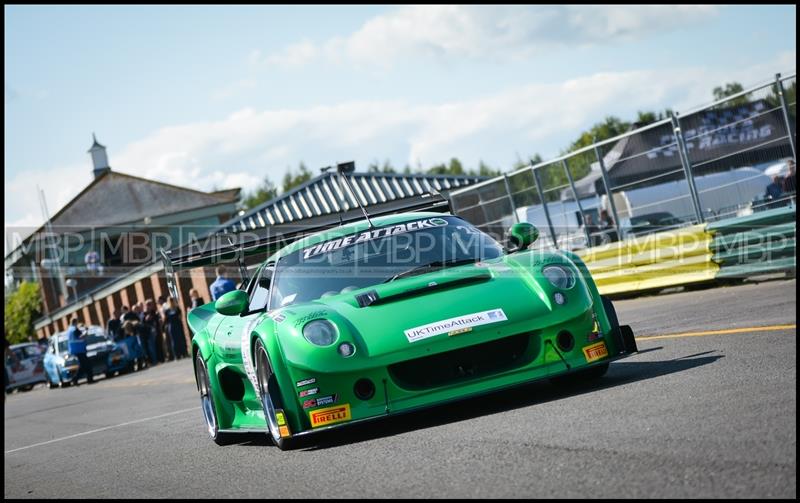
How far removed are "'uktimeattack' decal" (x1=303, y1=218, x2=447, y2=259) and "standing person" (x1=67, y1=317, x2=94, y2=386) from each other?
22162 mm

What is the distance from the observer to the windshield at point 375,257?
7.43m

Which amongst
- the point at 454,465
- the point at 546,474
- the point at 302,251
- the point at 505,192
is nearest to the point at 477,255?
the point at 302,251

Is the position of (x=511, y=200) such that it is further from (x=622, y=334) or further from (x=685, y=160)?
(x=622, y=334)

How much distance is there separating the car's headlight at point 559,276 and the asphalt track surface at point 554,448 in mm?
652

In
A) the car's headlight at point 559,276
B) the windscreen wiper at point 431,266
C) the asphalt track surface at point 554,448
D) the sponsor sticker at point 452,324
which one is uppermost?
the windscreen wiper at point 431,266

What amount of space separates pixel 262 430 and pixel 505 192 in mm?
14800

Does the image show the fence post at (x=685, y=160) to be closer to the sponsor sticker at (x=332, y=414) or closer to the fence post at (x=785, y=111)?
the fence post at (x=785, y=111)

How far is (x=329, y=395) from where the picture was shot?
20.6 ft

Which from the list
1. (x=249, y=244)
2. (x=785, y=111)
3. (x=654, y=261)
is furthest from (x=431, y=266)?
(x=654, y=261)

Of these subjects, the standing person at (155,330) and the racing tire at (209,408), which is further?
the standing person at (155,330)

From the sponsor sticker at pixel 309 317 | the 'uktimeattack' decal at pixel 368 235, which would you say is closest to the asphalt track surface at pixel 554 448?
Answer: the sponsor sticker at pixel 309 317

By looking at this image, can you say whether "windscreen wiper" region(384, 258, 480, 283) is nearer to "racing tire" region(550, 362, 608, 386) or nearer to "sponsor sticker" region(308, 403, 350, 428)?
"racing tire" region(550, 362, 608, 386)

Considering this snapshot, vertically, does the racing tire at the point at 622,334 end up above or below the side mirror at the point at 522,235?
below

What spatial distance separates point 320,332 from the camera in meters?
6.45
